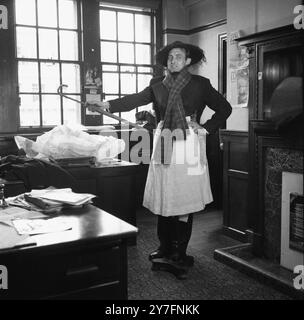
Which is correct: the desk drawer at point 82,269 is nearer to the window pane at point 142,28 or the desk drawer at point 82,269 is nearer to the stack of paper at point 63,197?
the stack of paper at point 63,197

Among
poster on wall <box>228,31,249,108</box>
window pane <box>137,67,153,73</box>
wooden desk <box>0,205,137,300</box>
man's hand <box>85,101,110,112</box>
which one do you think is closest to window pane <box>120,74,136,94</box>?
window pane <box>137,67,153,73</box>

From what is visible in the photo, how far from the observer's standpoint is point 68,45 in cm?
515

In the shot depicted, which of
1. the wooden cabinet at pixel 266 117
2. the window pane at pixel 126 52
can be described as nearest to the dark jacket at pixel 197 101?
the wooden cabinet at pixel 266 117

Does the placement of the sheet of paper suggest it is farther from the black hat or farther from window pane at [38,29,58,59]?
window pane at [38,29,58,59]

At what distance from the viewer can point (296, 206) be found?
9.71ft

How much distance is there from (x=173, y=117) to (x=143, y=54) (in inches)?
114

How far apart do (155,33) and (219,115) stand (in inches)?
115

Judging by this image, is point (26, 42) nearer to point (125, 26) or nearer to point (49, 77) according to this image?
point (49, 77)

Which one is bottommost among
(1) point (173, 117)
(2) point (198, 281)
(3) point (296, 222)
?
(2) point (198, 281)

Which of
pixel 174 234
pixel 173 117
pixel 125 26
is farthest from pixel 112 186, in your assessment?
pixel 125 26

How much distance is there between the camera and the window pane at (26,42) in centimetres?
484
